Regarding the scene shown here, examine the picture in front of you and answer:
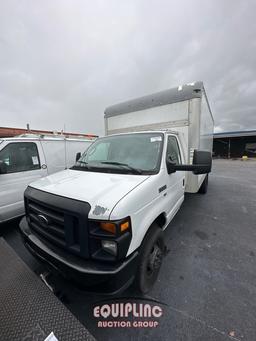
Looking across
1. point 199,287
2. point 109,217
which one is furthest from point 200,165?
point 199,287

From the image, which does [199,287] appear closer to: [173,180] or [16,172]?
[173,180]

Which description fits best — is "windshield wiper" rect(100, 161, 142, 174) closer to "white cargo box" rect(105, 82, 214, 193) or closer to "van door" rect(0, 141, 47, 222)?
"white cargo box" rect(105, 82, 214, 193)

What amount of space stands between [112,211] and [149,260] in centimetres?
112

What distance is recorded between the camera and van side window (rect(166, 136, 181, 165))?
2820mm

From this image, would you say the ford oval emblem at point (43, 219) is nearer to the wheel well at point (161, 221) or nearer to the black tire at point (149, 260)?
the black tire at point (149, 260)

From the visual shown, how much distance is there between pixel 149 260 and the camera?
7.09ft

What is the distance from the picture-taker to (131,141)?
115 inches

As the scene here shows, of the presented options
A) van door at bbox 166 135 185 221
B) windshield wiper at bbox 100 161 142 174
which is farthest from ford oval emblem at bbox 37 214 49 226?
van door at bbox 166 135 185 221

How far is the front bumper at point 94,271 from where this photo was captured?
150 centimetres

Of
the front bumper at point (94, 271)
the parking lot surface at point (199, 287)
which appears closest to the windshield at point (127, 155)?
the front bumper at point (94, 271)

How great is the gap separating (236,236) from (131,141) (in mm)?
3050

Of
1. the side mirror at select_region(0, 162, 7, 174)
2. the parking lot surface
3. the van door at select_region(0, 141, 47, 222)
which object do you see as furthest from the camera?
the van door at select_region(0, 141, 47, 222)

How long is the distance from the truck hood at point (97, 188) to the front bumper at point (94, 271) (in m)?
0.49

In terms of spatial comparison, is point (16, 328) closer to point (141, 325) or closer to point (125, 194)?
point (141, 325)
